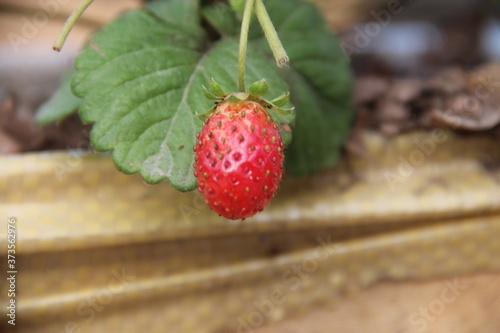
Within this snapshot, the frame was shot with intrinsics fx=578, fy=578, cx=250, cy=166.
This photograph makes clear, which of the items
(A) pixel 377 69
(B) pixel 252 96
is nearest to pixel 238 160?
(B) pixel 252 96

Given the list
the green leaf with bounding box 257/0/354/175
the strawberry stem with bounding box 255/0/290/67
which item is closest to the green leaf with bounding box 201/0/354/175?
the green leaf with bounding box 257/0/354/175

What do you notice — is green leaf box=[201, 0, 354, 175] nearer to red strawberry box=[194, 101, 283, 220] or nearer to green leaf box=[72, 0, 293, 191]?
green leaf box=[72, 0, 293, 191]

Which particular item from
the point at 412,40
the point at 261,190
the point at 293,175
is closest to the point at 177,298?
the point at 293,175

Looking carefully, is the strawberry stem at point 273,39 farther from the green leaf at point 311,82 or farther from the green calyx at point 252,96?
the green leaf at point 311,82

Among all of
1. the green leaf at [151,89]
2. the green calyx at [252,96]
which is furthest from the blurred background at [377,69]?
the green calyx at [252,96]

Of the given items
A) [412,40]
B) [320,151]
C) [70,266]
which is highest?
[320,151]

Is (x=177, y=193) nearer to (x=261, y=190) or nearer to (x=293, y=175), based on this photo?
(x=293, y=175)
